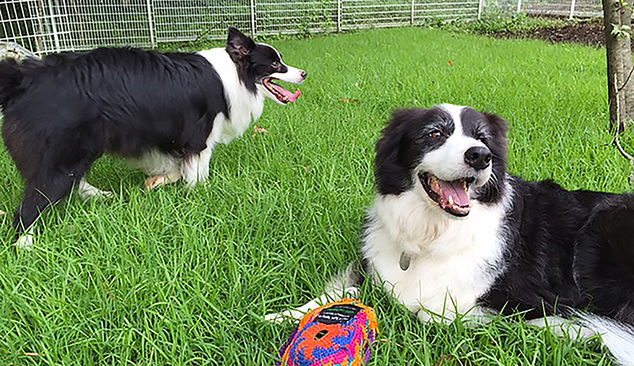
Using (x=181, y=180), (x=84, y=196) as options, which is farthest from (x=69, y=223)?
(x=181, y=180)

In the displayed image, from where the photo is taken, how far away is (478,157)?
155 cm

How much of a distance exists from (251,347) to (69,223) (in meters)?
1.35

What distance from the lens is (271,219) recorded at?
8.05ft

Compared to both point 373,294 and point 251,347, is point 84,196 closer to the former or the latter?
point 251,347

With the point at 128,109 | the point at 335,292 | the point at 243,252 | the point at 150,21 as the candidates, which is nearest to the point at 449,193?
the point at 335,292

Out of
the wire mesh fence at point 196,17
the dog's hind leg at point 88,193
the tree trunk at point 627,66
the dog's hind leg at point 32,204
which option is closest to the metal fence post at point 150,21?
the wire mesh fence at point 196,17

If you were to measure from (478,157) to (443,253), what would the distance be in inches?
16.2

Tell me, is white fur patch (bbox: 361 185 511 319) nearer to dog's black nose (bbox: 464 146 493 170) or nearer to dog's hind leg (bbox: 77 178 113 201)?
dog's black nose (bbox: 464 146 493 170)

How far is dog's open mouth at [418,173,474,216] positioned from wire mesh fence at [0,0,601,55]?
6592 mm

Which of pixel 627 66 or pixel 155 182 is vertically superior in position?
pixel 627 66

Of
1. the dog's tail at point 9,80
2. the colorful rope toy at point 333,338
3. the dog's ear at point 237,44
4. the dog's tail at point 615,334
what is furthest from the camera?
the dog's ear at point 237,44

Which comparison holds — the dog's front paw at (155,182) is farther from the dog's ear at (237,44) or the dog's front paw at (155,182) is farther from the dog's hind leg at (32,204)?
the dog's ear at (237,44)

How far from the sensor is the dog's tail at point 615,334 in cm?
152

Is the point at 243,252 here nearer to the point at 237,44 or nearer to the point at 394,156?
the point at 394,156
